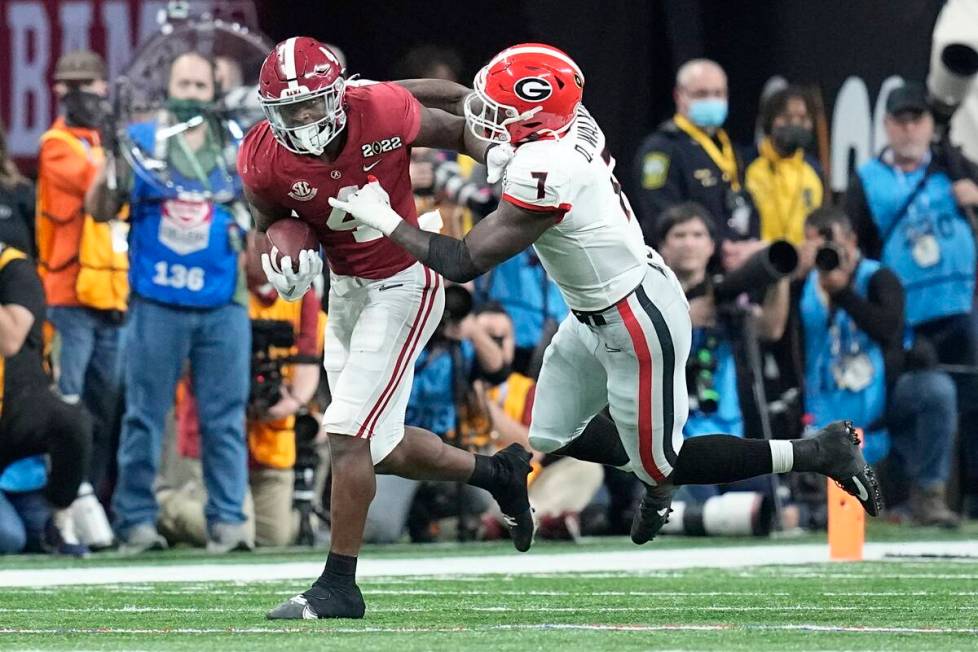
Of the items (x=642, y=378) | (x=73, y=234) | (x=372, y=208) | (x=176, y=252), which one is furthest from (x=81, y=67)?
(x=642, y=378)

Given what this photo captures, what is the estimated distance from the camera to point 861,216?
10.9m

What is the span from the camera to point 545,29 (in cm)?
1170

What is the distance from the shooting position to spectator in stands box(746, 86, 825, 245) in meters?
11.0

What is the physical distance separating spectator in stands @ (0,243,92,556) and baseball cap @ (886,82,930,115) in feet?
14.6

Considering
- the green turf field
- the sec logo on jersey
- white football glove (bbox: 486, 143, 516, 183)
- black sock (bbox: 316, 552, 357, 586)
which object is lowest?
the green turf field

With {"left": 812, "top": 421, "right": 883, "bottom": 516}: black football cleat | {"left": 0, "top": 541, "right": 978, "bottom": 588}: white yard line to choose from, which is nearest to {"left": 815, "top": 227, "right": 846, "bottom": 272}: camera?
{"left": 0, "top": 541, "right": 978, "bottom": 588}: white yard line

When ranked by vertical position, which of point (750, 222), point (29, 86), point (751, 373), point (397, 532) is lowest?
point (397, 532)

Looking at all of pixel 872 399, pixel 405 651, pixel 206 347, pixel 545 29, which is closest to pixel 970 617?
pixel 405 651

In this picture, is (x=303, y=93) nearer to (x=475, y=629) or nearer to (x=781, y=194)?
(x=475, y=629)

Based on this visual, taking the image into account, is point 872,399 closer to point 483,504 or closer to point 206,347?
point 483,504

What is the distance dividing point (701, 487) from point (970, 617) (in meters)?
4.33

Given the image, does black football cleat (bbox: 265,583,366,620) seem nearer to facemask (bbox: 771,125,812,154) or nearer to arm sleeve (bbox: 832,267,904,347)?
arm sleeve (bbox: 832,267,904,347)

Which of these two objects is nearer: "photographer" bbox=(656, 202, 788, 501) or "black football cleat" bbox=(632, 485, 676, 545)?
"black football cleat" bbox=(632, 485, 676, 545)

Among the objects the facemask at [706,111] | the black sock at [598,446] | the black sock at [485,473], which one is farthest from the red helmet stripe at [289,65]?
the facemask at [706,111]
